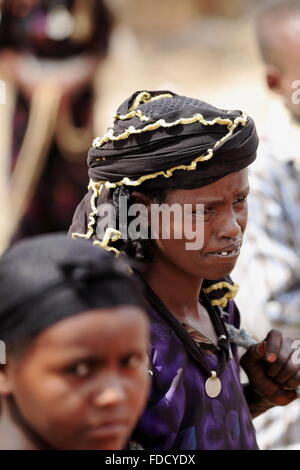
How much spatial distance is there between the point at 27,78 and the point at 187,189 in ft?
15.7

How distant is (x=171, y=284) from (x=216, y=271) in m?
0.13

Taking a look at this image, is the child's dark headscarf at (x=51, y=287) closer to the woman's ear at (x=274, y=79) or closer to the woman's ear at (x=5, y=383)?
the woman's ear at (x=5, y=383)

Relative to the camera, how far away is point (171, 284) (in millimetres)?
2631

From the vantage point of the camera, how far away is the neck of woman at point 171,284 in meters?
2.62

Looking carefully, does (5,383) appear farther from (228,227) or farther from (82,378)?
(228,227)

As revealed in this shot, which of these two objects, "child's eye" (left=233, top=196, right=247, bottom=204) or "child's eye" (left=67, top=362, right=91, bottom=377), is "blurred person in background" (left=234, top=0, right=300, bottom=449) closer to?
"child's eye" (left=233, top=196, right=247, bottom=204)

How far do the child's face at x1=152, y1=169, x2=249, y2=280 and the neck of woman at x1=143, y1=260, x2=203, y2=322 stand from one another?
43 mm

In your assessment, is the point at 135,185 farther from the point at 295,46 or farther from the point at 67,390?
the point at 295,46

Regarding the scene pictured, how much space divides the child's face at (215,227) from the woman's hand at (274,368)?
0.32 metres

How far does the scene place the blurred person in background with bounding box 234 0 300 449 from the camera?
4.47 meters

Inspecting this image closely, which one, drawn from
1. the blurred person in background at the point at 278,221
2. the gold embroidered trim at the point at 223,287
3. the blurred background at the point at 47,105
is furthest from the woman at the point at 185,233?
the blurred background at the point at 47,105

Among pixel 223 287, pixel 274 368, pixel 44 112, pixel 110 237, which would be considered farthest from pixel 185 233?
pixel 44 112

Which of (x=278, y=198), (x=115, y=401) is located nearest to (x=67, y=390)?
(x=115, y=401)

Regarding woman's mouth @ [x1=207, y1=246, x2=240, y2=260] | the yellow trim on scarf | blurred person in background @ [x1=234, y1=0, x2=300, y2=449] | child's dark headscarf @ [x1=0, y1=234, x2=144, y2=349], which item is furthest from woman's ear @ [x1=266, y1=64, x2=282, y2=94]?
child's dark headscarf @ [x1=0, y1=234, x2=144, y2=349]
